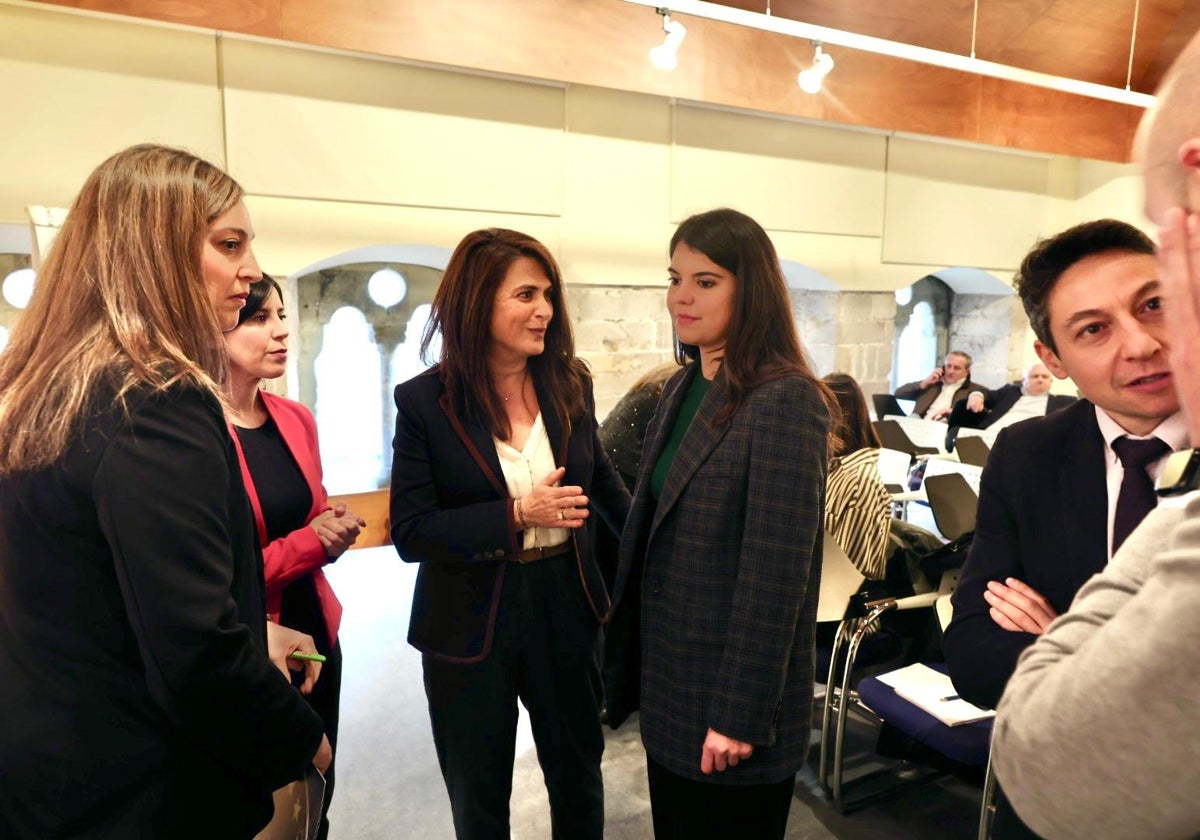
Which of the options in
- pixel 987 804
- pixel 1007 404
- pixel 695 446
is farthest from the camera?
pixel 1007 404

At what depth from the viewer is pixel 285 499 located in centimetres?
192

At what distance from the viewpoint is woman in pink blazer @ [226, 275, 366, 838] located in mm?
1868

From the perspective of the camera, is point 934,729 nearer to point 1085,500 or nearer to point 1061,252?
point 1085,500

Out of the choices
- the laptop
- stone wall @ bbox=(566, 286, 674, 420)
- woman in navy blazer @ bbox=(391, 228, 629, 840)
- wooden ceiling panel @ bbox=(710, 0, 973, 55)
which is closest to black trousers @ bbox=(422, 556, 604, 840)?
woman in navy blazer @ bbox=(391, 228, 629, 840)

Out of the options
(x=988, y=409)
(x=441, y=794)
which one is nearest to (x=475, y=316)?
(x=441, y=794)

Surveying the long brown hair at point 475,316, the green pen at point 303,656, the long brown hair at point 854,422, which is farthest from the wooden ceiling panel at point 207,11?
the green pen at point 303,656

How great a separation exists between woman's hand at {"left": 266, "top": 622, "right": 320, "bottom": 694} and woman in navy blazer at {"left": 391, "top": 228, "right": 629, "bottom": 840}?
34 cm

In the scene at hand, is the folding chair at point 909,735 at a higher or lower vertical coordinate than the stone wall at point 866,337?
lower

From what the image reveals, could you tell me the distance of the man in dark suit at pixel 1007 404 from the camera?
583 cm

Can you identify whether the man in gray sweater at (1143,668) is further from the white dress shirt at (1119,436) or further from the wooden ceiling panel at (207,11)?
the wooden ceiling panel at (207,11)

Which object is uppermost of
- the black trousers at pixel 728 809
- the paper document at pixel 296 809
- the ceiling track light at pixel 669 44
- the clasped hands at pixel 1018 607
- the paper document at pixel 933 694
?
the ceiling track light at pixel 669 44

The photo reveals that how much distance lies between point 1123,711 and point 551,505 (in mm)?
1458

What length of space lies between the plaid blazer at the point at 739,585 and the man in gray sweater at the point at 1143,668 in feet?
3.02

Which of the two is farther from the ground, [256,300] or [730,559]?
[256,300]
